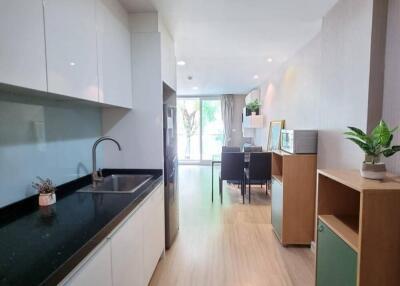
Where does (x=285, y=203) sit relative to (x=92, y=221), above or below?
below

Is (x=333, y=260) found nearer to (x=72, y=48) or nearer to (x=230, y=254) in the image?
(x=230, y=254)

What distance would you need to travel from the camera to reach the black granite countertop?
836mm

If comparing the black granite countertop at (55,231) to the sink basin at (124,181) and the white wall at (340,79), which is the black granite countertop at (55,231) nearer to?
the sink basin at (124,181)

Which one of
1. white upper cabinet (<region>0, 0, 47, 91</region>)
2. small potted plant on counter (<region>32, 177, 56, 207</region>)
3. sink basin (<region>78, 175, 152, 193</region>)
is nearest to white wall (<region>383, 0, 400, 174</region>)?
sink basin (<region>78, 175, 152, 193</region>)

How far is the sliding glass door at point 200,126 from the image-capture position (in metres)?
8.56

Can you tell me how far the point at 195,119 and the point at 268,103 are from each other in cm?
342

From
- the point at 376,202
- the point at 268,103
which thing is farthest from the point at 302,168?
the point at 268,103

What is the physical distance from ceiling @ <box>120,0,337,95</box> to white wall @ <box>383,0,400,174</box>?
67 centimetres

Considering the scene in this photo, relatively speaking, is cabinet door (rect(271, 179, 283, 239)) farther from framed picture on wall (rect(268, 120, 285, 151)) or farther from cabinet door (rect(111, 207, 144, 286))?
cabinet door (rect(111, 207, 144, 286))

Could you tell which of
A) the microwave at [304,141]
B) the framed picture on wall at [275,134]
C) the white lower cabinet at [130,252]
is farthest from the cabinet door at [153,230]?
the framed picture on wall at [275,134]

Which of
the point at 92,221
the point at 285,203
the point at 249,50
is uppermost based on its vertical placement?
the point at 249,50

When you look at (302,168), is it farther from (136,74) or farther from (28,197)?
(28,197)

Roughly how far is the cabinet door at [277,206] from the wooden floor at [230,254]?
0.47 ft

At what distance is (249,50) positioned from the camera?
12.0 feet
